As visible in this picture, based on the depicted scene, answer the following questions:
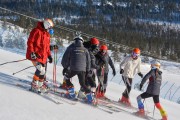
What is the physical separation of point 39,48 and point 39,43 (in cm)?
14

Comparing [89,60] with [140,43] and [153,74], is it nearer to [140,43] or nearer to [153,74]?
[153,74]

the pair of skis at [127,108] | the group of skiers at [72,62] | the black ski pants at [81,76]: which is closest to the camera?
the group of skiers at [72,62]

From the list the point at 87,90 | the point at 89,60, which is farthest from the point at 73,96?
the point at 89,60

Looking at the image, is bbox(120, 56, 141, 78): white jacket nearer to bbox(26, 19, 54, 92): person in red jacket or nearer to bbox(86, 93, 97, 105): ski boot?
bbox(86, 93, 97, 105): ski boot

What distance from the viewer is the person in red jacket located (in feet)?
28.0

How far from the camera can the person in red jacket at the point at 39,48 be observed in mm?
8547

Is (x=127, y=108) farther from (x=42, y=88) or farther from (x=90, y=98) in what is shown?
(x=42, y=88)

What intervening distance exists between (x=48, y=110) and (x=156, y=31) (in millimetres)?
185804

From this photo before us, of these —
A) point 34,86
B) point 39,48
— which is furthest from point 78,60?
point 34,86

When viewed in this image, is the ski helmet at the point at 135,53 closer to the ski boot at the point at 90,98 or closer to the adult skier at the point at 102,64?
the adult skier at the point at 102,64

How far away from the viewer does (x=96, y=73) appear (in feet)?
37.0

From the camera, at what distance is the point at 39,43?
28.4ft

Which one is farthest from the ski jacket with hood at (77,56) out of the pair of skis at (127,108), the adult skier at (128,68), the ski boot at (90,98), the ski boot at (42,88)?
the adult skier at (128,68)

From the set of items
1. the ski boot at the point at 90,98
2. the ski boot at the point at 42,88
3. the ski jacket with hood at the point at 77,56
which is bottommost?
the ski boot at the point at 90,98
